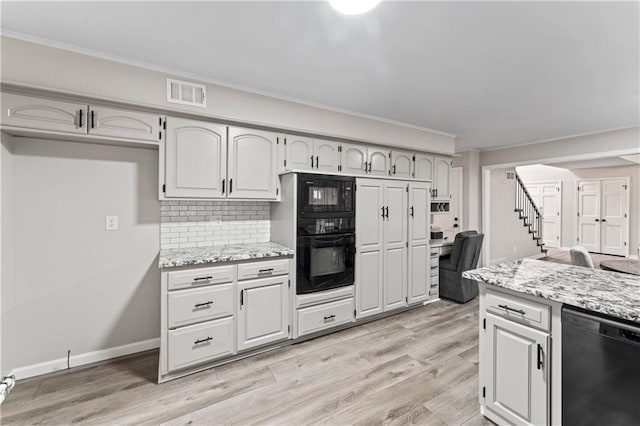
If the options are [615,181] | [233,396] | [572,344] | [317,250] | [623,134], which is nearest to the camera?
[572,344]

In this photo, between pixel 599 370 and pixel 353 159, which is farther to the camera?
pixel 353 159

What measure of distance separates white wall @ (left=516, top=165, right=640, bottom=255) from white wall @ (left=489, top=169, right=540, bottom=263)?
2649 mm

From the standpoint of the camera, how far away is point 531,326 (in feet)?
5.27

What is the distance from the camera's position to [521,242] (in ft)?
22.6

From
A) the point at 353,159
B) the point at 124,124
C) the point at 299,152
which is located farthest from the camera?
Answer: the point at 353,159

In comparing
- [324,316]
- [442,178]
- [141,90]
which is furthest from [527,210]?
[141,90]

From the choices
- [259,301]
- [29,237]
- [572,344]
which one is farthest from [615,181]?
[29,237]

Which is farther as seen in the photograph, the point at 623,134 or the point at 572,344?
the point at 623,134

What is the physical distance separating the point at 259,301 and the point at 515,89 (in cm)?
319

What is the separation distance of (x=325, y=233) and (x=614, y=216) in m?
8.74

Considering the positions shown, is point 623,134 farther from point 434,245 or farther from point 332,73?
point 332,73

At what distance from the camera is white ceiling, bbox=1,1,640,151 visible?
5.66 ft

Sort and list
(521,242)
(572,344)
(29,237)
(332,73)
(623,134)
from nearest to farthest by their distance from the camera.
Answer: (572,344) < (29,237) < (332,73) < (623,134) < (521,242)

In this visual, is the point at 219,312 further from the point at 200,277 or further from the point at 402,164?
the point at 402,164
